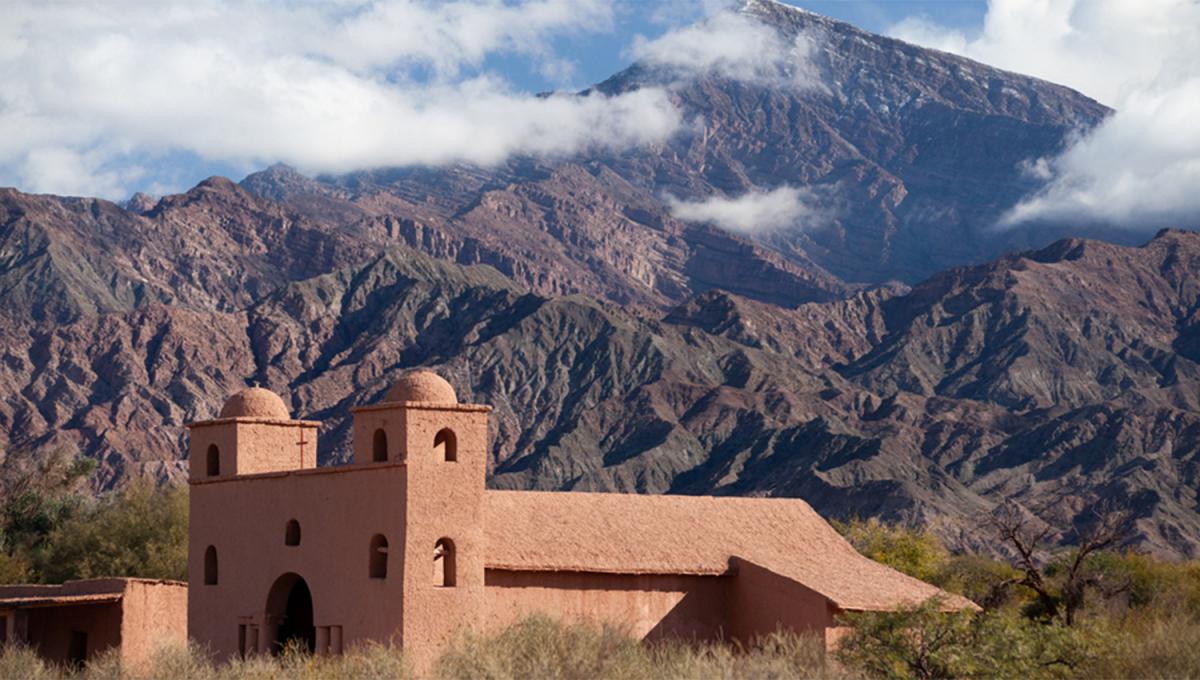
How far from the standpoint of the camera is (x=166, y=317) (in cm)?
16512

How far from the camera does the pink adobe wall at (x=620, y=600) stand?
36.8 m

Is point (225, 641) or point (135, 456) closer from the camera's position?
point (225, 641)

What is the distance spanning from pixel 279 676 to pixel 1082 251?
16576 centimetres

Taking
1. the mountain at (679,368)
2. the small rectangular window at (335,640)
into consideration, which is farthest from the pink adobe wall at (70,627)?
the mountain at (679,368)

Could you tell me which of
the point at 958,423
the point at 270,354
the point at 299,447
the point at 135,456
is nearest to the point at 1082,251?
the point at 958,423

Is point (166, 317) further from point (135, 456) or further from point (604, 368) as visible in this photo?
point (604, 368)

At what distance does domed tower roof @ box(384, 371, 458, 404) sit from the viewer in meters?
36.5

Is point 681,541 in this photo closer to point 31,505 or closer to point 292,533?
point 292,533

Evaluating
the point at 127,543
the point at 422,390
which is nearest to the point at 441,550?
the point at 422,390

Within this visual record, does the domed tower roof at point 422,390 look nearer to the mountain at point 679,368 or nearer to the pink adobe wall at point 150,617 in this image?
the pink adobe wall at point 150,617

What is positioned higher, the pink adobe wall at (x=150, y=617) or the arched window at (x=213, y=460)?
the arched window at (x=213, y=460)

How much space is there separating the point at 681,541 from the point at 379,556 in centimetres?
724

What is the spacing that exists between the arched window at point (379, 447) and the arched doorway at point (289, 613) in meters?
3.39

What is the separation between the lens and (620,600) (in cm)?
3834
